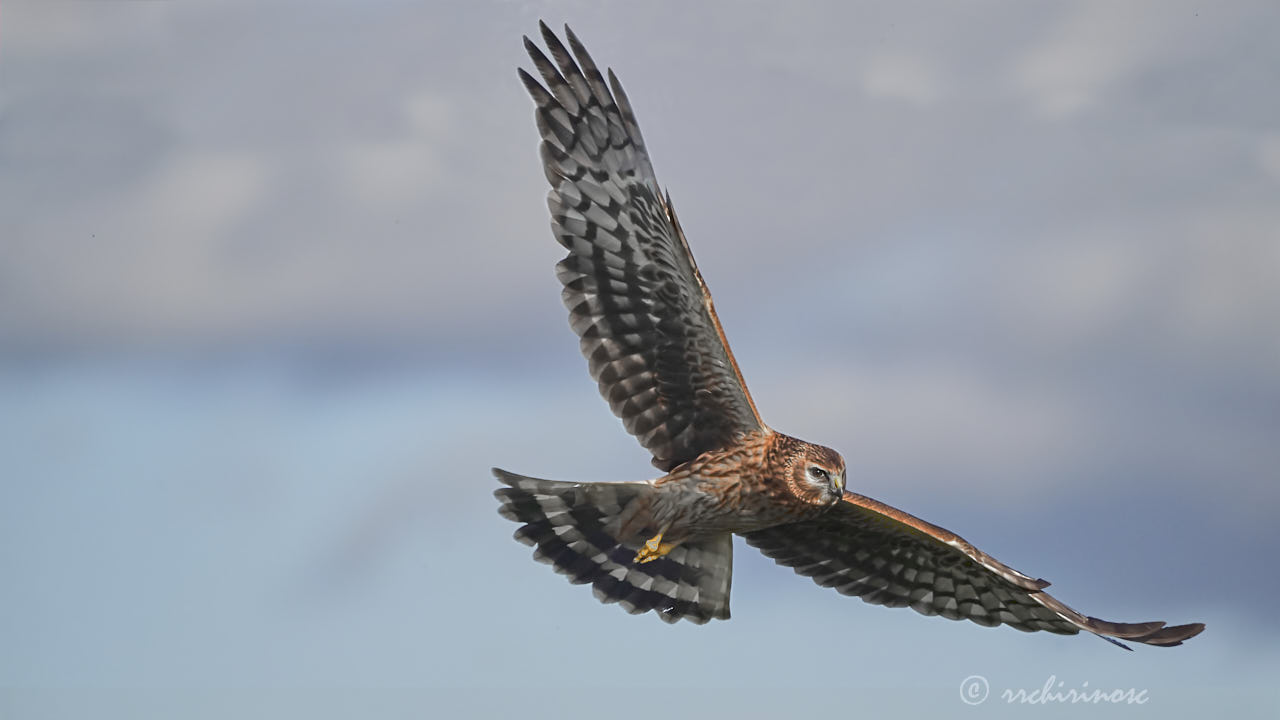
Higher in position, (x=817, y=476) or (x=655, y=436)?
(x=655, y=436)

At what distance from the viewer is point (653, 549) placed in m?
10.7

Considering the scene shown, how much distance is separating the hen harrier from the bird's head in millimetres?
11

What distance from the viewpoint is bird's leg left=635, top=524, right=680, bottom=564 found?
35.1 ft


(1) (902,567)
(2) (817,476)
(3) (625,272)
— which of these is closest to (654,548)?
(2) (817,476)

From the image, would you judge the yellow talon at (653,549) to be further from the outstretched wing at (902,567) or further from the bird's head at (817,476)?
Answer: the bird's head at (817,476)

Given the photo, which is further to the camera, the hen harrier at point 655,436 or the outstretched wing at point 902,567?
the outstretched wing at point 902,567

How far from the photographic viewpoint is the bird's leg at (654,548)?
10.7 metres

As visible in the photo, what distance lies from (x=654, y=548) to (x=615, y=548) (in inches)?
15.2

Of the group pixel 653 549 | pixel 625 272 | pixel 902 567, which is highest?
pixel 625 272

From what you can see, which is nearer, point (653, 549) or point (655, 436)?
point (655, 436)

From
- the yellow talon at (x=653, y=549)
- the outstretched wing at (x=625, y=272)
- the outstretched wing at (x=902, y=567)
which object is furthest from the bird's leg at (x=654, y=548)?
the outstretched wing at (x=902, y=567)

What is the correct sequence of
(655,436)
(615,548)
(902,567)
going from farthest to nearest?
(902,567)
(615,548)
(655,436)

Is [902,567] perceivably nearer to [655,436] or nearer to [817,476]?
[817,476]

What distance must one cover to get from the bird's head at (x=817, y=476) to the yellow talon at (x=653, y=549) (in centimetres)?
127
